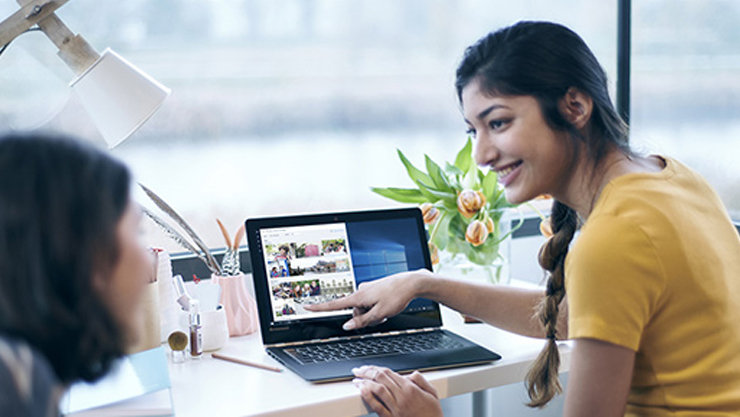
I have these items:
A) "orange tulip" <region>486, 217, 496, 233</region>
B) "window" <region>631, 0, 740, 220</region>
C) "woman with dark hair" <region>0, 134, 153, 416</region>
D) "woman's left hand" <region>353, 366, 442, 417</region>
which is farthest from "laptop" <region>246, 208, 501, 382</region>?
"window" <region>631, 0, 740, 220</region>

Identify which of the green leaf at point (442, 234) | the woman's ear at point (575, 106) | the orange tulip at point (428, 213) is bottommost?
the green leaf at point (442, 234)

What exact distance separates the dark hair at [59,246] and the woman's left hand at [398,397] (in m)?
0.65

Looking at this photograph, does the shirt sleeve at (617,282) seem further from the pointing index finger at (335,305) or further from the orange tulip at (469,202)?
the orange tulip at (469,202)

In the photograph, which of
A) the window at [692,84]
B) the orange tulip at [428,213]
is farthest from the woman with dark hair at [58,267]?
the window at [692,84]

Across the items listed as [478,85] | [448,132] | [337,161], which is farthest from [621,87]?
[478,85]

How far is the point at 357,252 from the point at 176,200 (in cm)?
56

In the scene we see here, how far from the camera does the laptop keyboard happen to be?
1316 millimetres

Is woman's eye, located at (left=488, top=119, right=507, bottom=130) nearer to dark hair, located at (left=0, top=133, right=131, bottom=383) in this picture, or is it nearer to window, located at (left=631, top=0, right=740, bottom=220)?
dark hair, located at (left=0, top=133, right=131, bottom=383)

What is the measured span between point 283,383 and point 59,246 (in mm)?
756

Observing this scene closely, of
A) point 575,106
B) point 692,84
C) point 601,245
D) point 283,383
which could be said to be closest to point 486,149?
point 575,106

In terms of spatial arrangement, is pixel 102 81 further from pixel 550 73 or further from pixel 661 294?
pixel 661 294

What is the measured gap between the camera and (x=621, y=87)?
2402 millimetres

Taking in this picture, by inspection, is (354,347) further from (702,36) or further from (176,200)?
(702,36)

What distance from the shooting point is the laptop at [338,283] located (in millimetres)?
1346
